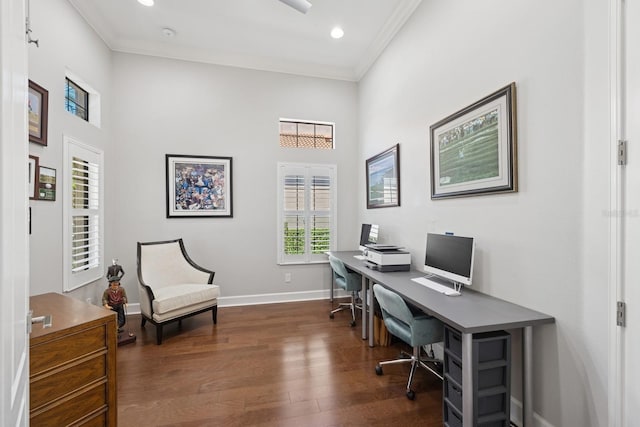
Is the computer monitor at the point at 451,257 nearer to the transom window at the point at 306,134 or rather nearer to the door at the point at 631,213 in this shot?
the door at the point at 631,213

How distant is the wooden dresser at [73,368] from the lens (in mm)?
1313

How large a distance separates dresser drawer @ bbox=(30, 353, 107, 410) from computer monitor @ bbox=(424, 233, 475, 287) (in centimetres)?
228

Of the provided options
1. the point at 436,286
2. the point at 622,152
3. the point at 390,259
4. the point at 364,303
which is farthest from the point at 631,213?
the point at 364,303

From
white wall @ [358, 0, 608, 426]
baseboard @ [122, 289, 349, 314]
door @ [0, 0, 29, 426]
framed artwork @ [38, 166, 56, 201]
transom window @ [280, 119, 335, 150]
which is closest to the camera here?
door @ [0, 0, 29, 426]

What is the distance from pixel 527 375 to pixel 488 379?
29 cm

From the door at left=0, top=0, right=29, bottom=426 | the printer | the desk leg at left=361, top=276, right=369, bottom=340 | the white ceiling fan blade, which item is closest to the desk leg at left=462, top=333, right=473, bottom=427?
the printer

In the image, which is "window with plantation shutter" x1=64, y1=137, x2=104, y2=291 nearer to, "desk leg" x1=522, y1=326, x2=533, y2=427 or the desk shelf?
the desk shelf

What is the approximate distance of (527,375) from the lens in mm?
1662

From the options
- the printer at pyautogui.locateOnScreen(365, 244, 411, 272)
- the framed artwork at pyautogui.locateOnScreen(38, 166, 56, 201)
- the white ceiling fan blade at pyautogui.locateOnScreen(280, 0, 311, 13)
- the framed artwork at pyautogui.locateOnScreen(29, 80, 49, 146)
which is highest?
the white ceiling fan blade at pyautogui.locateOnScreen(280, 0, 311, 13)

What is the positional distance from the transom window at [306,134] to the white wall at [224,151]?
123mm

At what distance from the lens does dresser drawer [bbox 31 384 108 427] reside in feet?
4.32

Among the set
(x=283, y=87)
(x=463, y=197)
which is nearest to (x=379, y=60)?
(x=283, y=87)

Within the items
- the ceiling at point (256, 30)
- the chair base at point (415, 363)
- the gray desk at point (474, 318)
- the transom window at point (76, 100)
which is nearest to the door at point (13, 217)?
the gray desk at point (474, 318)

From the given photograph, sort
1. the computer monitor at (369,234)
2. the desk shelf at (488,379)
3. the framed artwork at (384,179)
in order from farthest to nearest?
the computer monitor at (369,234) < the framed artwork at (384,179) < the desk shelf at (488,379)
